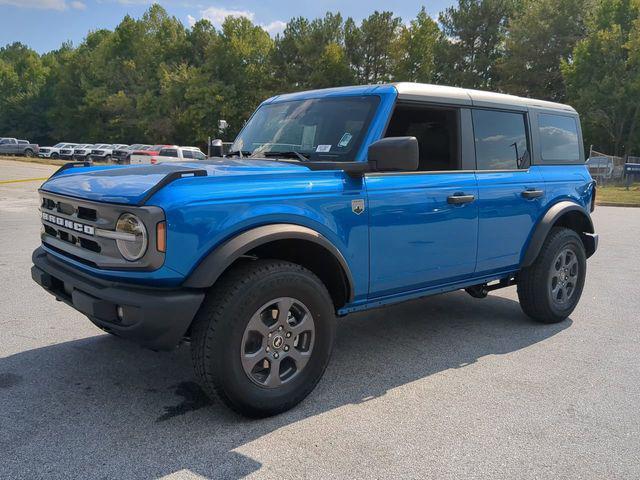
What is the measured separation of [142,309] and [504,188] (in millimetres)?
3059

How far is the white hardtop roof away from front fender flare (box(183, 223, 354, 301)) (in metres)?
1.36

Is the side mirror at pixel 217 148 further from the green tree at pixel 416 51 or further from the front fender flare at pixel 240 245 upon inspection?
the green tree at pixel 416 51

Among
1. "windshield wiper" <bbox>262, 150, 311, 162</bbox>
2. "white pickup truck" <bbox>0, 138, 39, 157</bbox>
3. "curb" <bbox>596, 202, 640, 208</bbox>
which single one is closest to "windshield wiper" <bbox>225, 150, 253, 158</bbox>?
"windshield wiper" <bbox>262, 150, 311, 162</bbox>

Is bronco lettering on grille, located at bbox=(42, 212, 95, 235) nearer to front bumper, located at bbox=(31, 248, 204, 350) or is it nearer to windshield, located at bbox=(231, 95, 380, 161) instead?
front bumper, located at bbox=(31, 248, 204, 350)

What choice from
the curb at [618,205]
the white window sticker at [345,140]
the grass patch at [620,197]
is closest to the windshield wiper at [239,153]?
the white window sticker at [345,140]

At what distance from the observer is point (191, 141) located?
2197 inches

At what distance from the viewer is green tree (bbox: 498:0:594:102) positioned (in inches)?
1752

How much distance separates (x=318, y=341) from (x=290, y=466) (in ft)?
2.74

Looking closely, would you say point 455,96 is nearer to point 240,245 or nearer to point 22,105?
point 240,245

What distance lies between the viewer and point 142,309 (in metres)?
2.78

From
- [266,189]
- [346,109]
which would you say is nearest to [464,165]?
[346,109]

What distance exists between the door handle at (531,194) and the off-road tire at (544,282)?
18.5 inches

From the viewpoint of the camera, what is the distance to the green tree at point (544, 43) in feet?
146

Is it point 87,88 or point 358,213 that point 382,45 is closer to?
point 87,88
